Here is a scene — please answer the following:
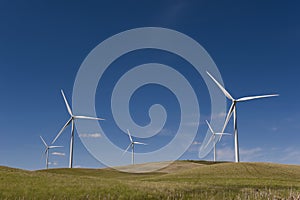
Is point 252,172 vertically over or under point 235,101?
under

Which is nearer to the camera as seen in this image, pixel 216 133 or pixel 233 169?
pixel 233 169

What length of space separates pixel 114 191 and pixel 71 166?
254 ft

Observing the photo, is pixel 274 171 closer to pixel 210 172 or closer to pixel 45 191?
pixel 210 172

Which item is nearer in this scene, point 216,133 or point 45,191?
point 45,191

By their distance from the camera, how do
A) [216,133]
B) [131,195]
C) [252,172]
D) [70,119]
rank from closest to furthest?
[131,195] < [252,172] < [70,119] < [216,133]

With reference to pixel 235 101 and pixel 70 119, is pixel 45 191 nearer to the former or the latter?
pixel 235 101

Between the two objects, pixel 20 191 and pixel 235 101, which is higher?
pixel 235 101

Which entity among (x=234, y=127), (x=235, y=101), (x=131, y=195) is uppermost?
(x=235, y=101)

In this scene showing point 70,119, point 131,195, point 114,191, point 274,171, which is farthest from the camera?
point 70,119

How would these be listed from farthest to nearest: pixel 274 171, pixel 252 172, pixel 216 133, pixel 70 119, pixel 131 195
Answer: pixel 216 133 → pixel 70 119 → pixel 274 171 → pixel 252 172 → pixel 131 195

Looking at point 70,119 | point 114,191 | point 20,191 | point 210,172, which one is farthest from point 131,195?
point 70,119

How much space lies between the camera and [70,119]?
98375 millimetres

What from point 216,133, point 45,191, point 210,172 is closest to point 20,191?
point 45,191

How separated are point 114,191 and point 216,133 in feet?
312
